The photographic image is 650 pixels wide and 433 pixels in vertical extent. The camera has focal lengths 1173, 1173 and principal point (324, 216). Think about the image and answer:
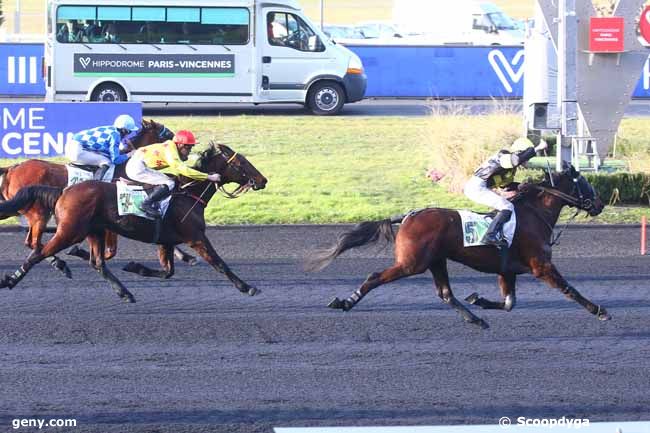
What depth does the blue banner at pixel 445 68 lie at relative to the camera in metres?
27.9

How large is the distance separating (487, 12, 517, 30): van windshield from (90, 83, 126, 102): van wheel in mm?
17408

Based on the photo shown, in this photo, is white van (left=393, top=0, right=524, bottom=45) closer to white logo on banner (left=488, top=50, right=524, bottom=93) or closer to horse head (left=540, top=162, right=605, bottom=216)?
white logo on banner (left=488, top=50, right=524, bottom=93)

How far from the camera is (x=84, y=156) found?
40.2 ft

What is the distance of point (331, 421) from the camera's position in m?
7.36

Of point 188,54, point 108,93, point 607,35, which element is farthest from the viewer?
point 188,54

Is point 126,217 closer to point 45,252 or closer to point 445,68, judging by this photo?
point 45,252

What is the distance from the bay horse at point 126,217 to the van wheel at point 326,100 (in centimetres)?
1426

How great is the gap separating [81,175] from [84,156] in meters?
0.21

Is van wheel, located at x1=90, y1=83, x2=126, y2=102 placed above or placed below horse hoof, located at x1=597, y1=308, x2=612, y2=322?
above

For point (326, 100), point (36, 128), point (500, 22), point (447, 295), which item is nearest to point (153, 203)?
point (447, 295)

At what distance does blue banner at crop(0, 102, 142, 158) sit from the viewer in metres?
17.9

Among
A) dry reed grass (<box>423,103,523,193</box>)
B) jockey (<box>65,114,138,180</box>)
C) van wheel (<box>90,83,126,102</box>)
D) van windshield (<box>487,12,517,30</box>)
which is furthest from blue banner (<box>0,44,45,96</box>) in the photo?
van windshield (<box>487,12,517,30</box>)

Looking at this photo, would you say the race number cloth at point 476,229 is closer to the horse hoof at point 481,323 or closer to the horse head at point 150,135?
the horse hoof at point 481,323

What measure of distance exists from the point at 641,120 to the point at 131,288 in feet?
50.1
